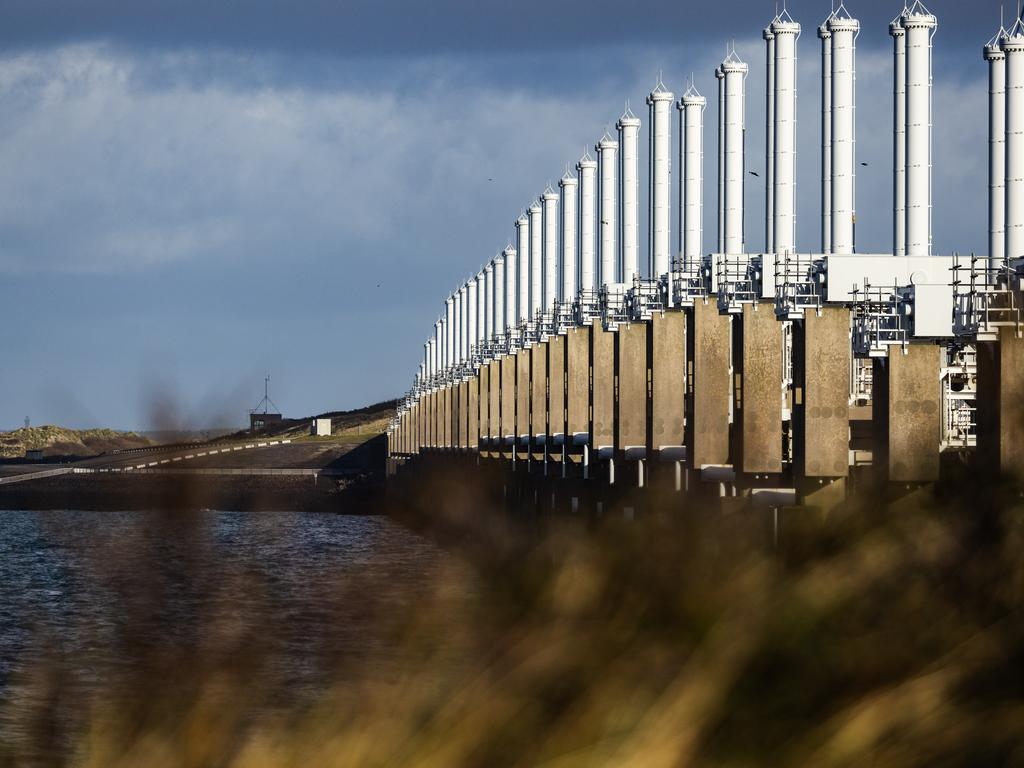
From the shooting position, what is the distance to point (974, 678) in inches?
506

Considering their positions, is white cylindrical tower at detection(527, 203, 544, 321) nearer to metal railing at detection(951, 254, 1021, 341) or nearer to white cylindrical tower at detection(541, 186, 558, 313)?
white cylindrical tower at detection(541, 186, 558, 313)

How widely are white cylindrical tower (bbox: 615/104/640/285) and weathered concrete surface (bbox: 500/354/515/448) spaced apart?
11877 millimetres

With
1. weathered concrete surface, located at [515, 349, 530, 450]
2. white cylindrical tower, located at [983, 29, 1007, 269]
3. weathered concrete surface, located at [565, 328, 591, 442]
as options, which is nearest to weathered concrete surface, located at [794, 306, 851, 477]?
white cylindrical tower, located at [983, 29, 1007, 269]

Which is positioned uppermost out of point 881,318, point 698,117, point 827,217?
point 698,117

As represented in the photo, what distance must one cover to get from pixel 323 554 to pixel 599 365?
1804 cm

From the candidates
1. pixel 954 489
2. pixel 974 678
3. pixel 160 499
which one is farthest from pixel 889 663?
pixel 954 489

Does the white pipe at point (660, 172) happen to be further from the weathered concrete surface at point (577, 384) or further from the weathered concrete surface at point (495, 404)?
the weathered concrete surface at point (495, 404)

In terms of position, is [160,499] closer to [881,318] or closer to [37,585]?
[881,318]

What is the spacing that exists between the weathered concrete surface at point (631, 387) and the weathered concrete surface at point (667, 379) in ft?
7.69

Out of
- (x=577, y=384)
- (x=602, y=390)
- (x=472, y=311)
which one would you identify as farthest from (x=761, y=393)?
(x=472, y=311)

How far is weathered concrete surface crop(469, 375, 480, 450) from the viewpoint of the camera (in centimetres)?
7907

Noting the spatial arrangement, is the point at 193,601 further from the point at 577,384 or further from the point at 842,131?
the point at 577,384

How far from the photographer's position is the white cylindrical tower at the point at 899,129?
36.9m

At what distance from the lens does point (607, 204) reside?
55250 millimetres
